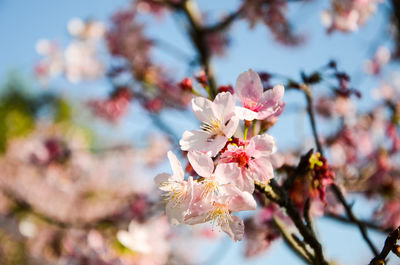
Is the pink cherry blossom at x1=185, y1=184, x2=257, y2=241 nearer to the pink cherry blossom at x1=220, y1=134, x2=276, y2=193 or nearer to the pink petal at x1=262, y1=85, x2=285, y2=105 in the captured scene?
the pink cherry blossom at x1=220, y1=134, x2=276, y2=193

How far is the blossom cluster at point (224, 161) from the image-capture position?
0.62 metres

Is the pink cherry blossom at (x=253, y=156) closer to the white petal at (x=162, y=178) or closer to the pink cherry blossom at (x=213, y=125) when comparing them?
the pink cherry blossom at (x=213, y=125)

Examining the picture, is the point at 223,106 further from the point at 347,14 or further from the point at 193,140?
the point at 347,14

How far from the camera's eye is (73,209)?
638 cm

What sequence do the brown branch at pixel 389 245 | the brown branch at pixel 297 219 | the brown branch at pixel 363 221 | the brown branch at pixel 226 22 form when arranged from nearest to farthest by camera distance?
the brown branch at pixel 389 245 → the brown branch at pixel 297 219 → the brown branch at pixel 363 221 → the brown branch at pixel 226 22

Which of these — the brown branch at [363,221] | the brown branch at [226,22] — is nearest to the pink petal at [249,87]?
the brown branch at [363,221]

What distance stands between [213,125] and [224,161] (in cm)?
9

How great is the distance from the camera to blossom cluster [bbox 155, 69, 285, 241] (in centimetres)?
62

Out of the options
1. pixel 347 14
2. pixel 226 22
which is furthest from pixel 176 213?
pixel 226 22

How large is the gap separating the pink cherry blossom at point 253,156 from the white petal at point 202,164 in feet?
0.12

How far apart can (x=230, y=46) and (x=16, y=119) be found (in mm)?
10585

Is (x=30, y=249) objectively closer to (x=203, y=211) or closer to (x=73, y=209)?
(x=73, y=209)

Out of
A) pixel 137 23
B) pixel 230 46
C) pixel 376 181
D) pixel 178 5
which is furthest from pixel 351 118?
pixel 137 23

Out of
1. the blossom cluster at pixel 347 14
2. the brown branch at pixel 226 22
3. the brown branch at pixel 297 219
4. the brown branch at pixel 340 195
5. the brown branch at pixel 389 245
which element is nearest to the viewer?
the brown branch at pixel 389 245
